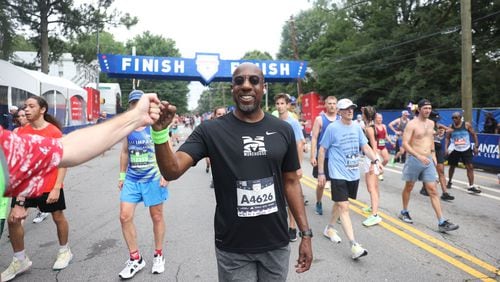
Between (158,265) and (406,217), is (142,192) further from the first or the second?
(406,217)

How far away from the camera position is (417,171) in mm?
5781

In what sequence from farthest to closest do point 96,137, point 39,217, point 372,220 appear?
point 39,217 → point 372,220 → point 96,137

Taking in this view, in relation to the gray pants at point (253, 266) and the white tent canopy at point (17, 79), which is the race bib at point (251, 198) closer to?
the gray pants at point (253, 266)

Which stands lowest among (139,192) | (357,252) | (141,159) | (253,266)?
(357,252)

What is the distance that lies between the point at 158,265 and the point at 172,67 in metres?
15.5

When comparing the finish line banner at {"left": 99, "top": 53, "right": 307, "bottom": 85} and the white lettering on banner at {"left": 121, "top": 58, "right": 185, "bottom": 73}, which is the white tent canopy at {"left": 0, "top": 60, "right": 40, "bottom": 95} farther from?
the white lettering on banner at {"left": 121, "top": 58, "right": 185, "bottom": 73}

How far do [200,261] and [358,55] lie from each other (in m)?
26.1

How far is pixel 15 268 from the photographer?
392 cm

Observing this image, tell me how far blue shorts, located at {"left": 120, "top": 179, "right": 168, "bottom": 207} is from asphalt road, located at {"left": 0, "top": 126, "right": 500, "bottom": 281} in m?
0.78

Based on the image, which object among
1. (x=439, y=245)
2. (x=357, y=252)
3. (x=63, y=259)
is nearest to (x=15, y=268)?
(x=63, y=259)

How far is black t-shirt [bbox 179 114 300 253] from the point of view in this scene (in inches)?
90.0

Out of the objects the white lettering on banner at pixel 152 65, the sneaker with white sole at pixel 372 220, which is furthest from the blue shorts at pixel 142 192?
the white lettering on banner at pixel 152 65

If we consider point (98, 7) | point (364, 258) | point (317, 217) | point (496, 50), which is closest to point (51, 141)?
point (364, 258)

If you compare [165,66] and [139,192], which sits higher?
[165,66]
